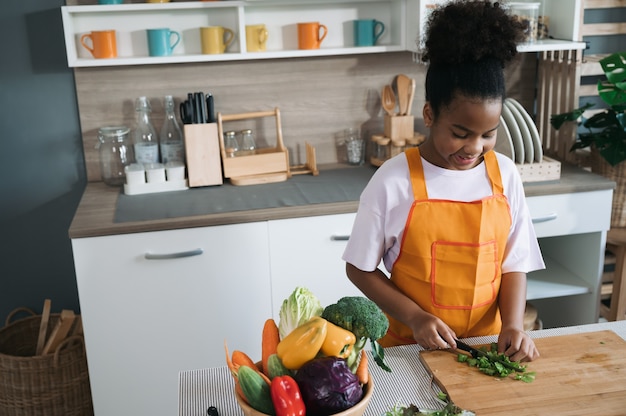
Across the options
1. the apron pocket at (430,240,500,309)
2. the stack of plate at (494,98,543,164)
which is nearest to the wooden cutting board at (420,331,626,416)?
the apron pocket at (430,240,500,309)

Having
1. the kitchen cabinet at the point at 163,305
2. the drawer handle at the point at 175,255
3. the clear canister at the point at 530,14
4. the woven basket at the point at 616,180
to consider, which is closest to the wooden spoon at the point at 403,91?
the clear canister at the point at 530,14

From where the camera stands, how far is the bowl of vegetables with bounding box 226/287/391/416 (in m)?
0.95

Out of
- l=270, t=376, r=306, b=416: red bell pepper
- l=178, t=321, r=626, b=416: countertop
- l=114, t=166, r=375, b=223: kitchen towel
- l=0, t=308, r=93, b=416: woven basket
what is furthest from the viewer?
l=0, t=308, r=93, b=416: woven basket

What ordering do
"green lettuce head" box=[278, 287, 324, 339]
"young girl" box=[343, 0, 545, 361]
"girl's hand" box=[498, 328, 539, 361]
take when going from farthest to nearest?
"young girl" box=[343, 0, 545, 361] → "girl's hand" box=[498, 328, 539, 361] → "green lettuce head" box=[278, 287, 324, 339]

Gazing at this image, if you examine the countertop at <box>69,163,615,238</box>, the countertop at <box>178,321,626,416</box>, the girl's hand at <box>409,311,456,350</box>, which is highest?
the countertop at <box>69,163,615,238</box>

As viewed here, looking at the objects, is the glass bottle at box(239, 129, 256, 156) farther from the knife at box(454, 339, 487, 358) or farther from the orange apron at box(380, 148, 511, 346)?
the knife at box(454, 339, 487, 358)

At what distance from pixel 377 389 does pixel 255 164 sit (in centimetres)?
145

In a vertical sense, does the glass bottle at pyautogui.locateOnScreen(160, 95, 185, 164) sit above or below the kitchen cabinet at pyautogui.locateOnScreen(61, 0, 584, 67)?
below

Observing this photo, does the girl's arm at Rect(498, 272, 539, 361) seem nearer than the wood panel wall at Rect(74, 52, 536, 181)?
Yes

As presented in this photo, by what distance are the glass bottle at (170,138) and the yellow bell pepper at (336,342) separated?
5.45ft

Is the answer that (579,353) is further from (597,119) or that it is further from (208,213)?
(597,119)

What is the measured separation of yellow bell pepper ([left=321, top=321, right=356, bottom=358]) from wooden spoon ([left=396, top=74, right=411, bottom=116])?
1.80 meters

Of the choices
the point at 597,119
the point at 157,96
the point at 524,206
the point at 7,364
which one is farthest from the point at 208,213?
the point at 597,119

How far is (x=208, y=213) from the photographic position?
7.21 ft
